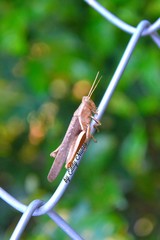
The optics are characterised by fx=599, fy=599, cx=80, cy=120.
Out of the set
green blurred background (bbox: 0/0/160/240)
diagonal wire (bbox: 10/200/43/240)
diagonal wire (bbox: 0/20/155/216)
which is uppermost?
green blurred background (bbox: 0/0/160/240)

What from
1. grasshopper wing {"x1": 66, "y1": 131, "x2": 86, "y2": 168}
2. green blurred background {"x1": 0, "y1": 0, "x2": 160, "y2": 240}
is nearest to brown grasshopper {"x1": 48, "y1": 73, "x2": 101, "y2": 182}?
grasshopper wing {"x1": 66, "y1": 131, "x2": 86, "y2": 168}

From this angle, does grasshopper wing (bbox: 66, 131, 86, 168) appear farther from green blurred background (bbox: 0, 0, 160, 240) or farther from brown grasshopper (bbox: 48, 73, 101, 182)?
green blurred background (bbox: 0, 0, 160, 240)

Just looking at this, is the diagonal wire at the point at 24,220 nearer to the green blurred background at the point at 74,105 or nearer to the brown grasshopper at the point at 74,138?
the brown grasshopper at the point at 74,138

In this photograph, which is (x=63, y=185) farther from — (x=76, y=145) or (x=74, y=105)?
(x=74, y=105)

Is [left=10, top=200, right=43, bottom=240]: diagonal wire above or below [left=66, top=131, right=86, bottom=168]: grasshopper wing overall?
below

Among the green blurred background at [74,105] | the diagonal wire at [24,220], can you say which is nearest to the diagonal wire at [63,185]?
the diagonal wire at [24,220]

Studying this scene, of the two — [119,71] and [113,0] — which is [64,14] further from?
[119,71]

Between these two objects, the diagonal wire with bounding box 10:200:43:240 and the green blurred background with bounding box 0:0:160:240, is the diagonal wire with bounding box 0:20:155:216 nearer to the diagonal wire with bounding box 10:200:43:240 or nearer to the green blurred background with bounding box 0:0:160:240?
the diagonal wire with bounding box 10:200:43:240

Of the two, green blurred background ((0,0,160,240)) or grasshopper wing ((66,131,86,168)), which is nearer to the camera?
grasshopper wing ((66,131,86,168))
